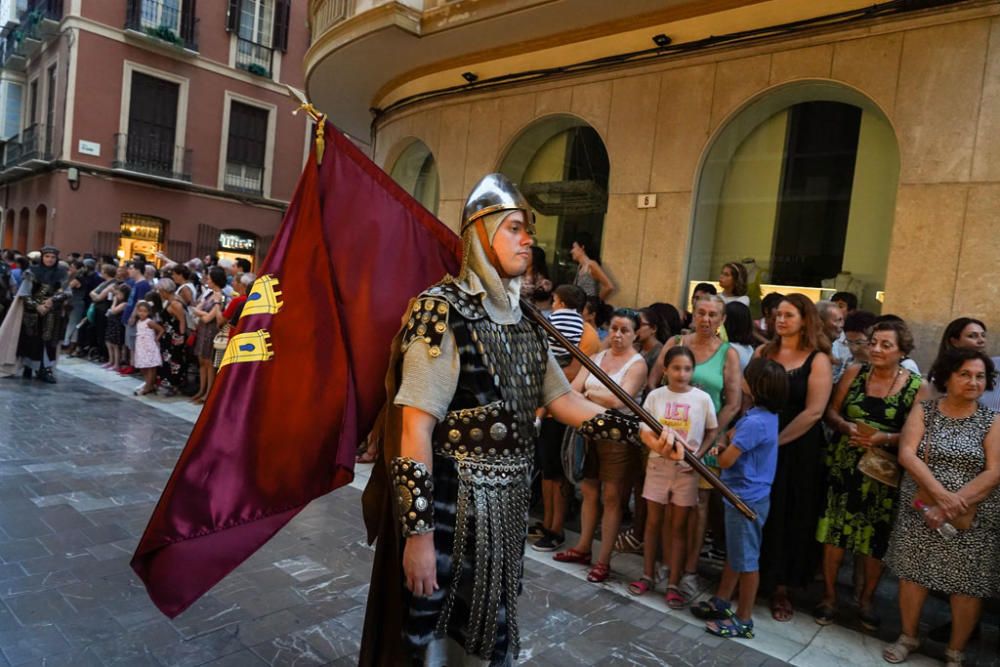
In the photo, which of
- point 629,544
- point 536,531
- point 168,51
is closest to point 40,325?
point 536,531

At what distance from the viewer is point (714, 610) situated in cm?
409

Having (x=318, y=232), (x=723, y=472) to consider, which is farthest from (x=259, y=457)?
(x=723, y=472)

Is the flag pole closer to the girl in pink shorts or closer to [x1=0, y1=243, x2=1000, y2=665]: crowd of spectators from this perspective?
[x1=0, y1=243, x2=1000, y2=665]: crowd of spectators

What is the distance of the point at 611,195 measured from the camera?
8742 mm

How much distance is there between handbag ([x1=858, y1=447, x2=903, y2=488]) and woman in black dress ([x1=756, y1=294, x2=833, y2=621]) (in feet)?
0.91

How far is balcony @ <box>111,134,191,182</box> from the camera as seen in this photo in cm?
2225

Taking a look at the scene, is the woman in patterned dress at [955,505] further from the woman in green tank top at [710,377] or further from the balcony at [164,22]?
the balcony at [164,22]

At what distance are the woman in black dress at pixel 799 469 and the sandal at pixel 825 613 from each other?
0.55 feet

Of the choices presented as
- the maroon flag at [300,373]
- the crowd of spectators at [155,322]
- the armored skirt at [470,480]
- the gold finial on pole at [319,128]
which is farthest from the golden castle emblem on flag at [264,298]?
the crowd of spectators at [155,322]

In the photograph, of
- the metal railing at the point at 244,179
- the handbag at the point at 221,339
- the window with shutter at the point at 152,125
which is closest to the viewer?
the handbag at the point at 221,339

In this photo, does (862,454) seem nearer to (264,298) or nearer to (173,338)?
(264,298)

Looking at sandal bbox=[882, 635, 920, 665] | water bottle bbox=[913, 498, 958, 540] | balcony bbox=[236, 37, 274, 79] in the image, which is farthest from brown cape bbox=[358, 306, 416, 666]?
balcony bbox=[236, 37, 274, 79]

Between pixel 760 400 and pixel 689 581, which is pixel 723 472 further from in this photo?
pixel 689 581

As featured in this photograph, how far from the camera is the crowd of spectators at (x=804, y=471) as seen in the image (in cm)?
369
